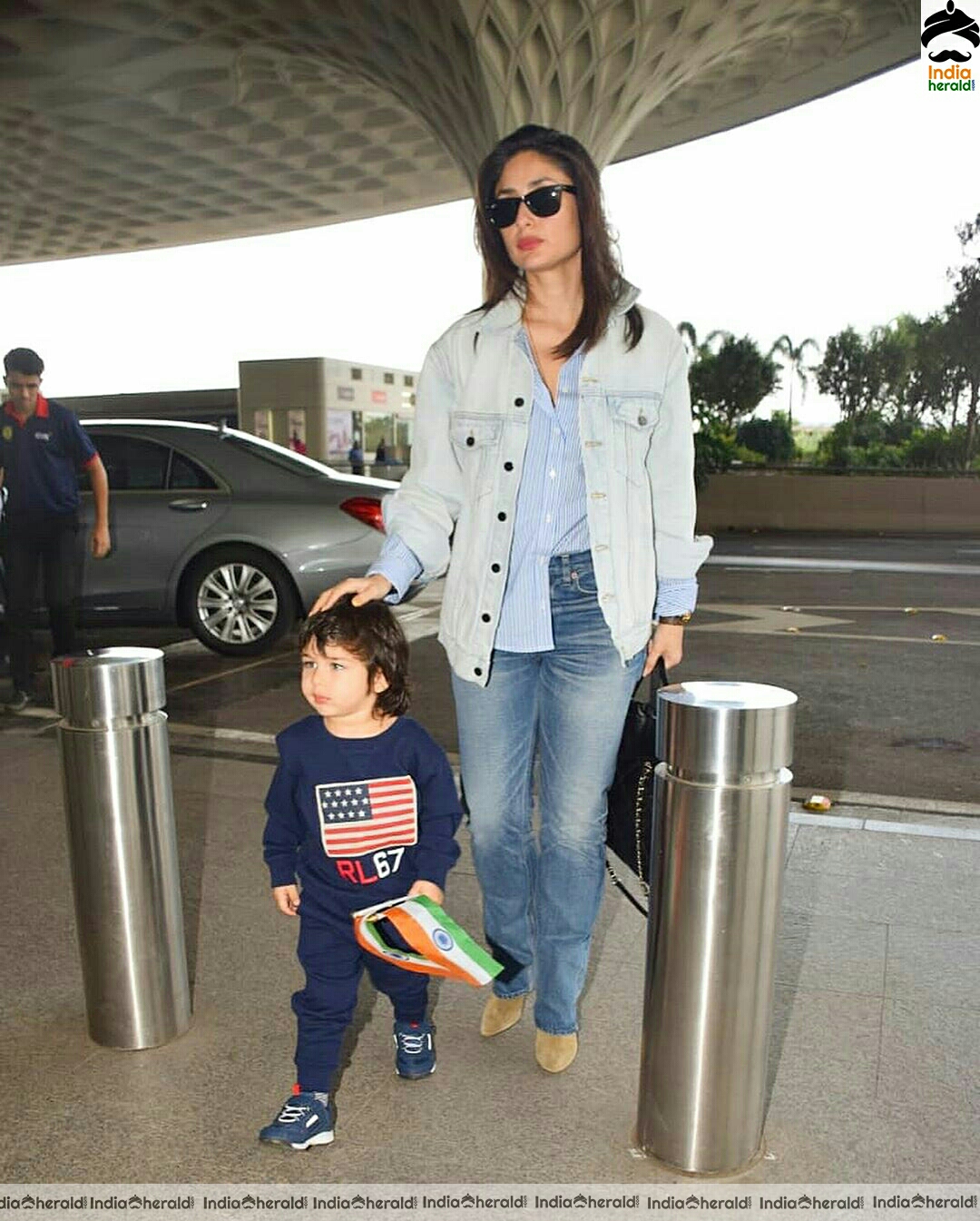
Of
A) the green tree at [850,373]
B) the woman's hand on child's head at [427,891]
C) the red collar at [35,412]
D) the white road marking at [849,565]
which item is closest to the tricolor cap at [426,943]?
the woman's hand on child's head at [427,891]

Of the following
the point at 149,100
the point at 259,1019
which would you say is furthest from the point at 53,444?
the point at 149,100

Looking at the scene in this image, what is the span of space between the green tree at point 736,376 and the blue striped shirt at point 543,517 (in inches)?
1837

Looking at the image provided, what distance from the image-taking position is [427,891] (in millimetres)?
2258

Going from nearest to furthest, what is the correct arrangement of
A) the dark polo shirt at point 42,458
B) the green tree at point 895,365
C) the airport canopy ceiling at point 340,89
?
the dark polo shirt at point 42,458 < the airport canopy ceiling at point 340,89 < the green tree at point 895,365

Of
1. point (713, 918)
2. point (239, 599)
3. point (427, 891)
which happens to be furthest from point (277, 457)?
point (713, 918)

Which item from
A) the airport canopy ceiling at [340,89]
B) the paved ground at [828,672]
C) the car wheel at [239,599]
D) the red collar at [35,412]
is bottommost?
the paved ground at [828,672]

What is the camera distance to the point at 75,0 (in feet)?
75.0

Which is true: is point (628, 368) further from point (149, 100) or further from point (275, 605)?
point (149, 100)

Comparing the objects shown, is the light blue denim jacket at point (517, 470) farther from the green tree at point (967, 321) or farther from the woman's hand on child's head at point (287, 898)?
the green tree at point (967, 321)

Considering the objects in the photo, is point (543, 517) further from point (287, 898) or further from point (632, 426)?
point (287, 898)

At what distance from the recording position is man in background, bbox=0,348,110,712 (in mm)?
6000

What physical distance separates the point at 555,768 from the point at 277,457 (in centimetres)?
575

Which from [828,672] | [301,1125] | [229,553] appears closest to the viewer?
[301,1125]

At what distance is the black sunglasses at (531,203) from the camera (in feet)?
7.88
